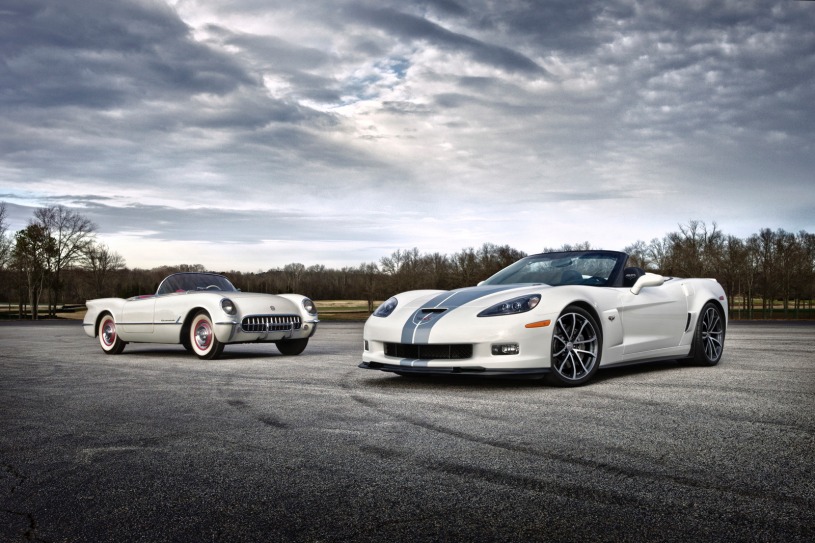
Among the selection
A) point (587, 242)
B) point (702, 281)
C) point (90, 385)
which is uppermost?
point (587, 242)

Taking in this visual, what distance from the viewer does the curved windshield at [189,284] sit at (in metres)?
11.6

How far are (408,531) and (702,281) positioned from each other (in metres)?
7.31

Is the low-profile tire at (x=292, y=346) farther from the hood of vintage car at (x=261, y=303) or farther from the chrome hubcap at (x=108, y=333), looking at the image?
the chrome hubcap at (x=108, y=333)

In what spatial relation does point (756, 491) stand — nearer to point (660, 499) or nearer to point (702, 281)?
point (660, 499)

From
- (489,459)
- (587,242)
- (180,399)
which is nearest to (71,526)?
(489,459)

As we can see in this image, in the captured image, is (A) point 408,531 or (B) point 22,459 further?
(B) point 22,459

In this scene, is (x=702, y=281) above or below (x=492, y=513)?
above

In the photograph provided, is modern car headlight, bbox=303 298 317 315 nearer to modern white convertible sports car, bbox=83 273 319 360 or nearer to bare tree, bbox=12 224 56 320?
modern white convertible sports car, bbox=83 273 319 360

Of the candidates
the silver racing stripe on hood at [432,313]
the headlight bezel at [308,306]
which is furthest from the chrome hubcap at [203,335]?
the silver racing stripe on hood at [432,313]

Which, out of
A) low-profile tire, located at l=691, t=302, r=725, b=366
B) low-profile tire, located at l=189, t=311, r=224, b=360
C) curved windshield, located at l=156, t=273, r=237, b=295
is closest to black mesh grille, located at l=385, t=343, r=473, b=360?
low-profile tire, located at l=691, t=302, r=725, b=366

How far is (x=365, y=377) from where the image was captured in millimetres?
7801

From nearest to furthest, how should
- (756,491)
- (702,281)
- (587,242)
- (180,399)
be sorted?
(756,491)
(180,399)
(702,281)
(587,242)

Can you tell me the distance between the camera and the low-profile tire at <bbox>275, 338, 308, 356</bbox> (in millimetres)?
11562

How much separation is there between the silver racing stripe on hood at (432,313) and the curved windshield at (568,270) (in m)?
0.64
